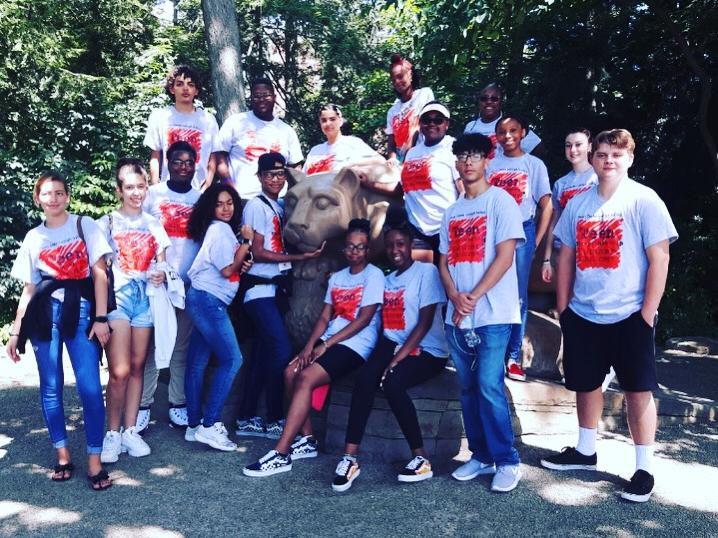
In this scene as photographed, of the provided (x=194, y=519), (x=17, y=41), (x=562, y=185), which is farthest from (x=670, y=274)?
(x=17, y=41)

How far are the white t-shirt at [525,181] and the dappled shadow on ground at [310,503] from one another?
6.14 ft

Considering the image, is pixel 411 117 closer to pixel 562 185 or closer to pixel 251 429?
pixel 562 185

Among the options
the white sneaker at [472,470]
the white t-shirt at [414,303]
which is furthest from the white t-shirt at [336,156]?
the white sneaker at [472,470]

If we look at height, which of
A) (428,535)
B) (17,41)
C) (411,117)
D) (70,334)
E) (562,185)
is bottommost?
(428,535)

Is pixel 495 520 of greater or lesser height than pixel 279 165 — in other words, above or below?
below

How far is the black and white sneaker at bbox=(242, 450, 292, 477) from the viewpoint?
454 centimetres

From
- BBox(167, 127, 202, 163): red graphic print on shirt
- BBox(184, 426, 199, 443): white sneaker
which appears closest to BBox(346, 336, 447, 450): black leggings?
BBox(184, 426, 199, 443): white sneaker

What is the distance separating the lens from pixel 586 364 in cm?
432

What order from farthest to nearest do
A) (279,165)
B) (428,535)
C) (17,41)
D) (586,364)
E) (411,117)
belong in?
1. (17,41)
2. (411,117)
3. (279,165)
4. (586,364)
5. (428,535)

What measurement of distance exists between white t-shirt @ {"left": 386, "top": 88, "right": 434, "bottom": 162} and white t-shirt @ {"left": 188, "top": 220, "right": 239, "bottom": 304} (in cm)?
191

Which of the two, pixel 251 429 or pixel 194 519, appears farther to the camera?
pixel 251 429

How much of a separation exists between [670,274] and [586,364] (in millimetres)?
9717

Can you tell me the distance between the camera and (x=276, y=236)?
527 centimetres

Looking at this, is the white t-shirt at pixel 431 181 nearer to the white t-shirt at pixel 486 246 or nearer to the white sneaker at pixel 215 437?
the white t-shirt at pixel 486 246
